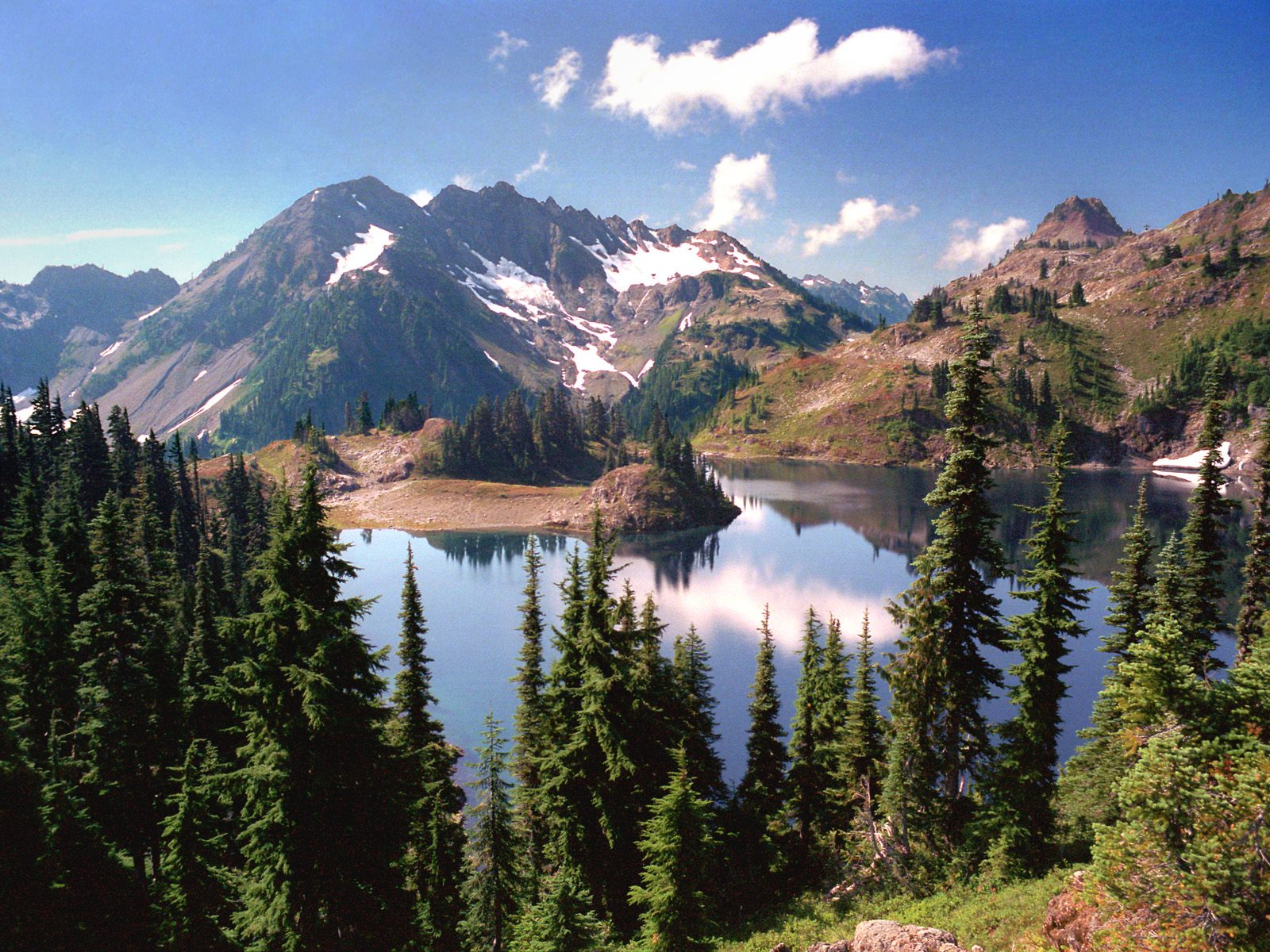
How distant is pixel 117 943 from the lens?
21.8 meters

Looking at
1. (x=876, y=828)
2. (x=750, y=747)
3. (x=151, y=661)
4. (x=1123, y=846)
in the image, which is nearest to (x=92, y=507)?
(x=151, y=661)

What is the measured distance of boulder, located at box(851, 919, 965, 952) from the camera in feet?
54.2

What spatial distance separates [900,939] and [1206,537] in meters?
26.4

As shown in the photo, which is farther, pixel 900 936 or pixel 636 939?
pixel 636 939

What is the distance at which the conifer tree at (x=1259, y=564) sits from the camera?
29.5 m

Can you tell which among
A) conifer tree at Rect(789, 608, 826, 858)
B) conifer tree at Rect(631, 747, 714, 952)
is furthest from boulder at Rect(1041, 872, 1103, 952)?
conifer tree at Rect(789, 608, 826, 858)

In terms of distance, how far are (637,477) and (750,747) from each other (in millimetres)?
109572

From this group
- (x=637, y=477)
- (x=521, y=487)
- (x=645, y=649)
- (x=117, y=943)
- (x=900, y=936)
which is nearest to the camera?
(x=900, y=936)

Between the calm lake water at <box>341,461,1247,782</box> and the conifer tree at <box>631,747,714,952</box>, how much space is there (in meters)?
21.1

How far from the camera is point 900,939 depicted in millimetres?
16922

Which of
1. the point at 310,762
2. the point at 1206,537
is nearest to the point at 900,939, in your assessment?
the point at 310,762

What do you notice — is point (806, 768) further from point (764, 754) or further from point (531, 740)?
point (531, 740)

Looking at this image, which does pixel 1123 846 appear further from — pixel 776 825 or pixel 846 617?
pixel 846 617

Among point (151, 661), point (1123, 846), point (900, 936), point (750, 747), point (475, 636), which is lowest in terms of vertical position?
point (475, 636)
